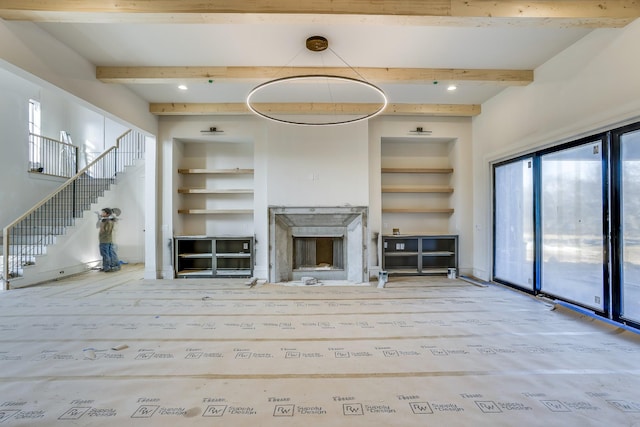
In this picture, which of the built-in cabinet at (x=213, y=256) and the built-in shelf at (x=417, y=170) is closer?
the built-in cabinet at (x=213, y=256)

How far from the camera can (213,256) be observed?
566 cm

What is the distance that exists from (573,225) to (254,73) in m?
4.65

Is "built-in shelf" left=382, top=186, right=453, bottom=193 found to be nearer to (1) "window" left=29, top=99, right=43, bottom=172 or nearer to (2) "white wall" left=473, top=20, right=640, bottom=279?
(2) "white wall" left=473, top=20, right=640, bottom=279

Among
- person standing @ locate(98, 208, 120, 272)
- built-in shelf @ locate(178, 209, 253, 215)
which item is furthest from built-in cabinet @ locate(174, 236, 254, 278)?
person standing @ locate(98, 208, 120, 272)

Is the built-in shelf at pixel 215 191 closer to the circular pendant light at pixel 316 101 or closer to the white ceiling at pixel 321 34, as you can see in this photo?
the circular pendant light at pixel 316 101

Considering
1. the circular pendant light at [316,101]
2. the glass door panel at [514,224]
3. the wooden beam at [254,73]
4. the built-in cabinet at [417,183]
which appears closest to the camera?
the wooden beam at [254,73]

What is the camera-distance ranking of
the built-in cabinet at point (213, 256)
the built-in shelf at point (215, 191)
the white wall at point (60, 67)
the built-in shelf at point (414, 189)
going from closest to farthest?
1. the white wall at point (60, 67)
2. the built-in cabinet at point (213, 256)
3. the built-in shelf at point (215, 191)
4. the built-in shelf at point (414, 189)

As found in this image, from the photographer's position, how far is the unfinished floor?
5.88 feet

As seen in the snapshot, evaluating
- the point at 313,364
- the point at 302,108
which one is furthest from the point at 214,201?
the point at 313,364

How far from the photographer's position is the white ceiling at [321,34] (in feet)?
10.3

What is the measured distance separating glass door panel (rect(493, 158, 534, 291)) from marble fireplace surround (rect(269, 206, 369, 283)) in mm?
2332

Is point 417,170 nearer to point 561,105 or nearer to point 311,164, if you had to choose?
point 311,164

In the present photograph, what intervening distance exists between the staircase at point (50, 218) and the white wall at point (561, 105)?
8.39 meters

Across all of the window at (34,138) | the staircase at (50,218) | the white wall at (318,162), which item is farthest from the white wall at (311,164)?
the window at (34,138)
